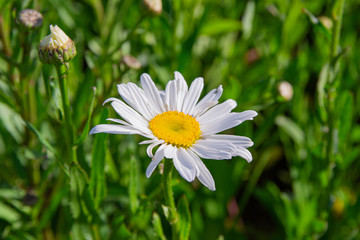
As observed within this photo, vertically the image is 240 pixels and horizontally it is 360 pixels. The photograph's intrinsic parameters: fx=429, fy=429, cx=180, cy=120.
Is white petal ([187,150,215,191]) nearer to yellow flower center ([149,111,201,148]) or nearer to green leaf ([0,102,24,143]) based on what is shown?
yellow flower center ([149,111,201,148])

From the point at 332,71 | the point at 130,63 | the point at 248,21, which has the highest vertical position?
the point at 248,21

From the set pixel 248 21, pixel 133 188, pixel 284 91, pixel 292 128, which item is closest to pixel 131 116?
pixel 133 188

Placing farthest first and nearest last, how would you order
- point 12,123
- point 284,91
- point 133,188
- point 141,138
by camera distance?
point 141,138, point 12,123, point 284,91, point 133,188

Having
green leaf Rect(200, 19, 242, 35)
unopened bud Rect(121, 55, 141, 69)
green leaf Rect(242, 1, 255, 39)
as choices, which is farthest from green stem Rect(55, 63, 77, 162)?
green leaf Rect(242, 1, 255, 39)

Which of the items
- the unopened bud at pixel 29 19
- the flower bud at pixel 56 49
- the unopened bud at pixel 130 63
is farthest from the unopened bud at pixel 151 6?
the flower bud at pixel 56 49

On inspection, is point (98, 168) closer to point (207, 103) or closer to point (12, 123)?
point (207, 103)

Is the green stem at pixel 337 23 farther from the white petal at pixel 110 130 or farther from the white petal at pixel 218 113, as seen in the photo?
the white petal at pixel 110 130

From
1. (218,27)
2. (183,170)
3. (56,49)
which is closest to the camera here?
(183,170)
